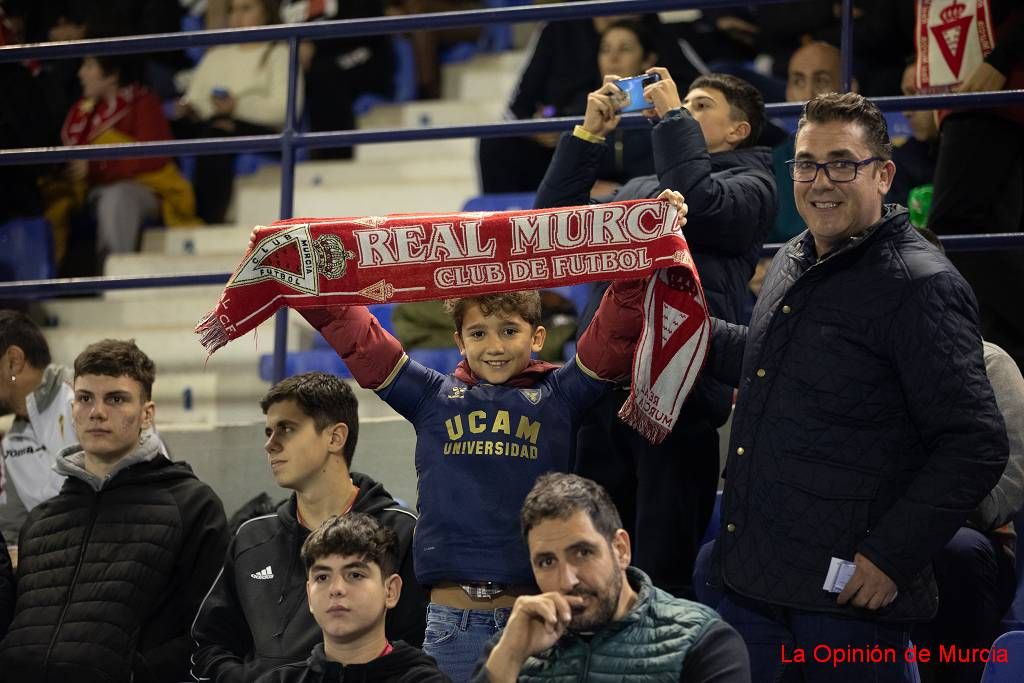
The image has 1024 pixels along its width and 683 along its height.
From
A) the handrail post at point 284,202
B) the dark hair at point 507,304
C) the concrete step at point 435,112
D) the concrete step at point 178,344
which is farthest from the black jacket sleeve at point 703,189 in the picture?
the concrete step at point 435,112

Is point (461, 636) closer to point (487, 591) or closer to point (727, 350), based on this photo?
point (487, 591)

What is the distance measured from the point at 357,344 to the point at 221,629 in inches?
37.4

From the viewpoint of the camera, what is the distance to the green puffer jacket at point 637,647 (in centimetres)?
333

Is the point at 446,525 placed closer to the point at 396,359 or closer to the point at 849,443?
the point at 396,359

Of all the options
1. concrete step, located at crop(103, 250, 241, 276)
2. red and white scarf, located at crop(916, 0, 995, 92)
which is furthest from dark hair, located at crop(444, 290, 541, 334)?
concrete step, located at crop(103, 250, 241, 276)

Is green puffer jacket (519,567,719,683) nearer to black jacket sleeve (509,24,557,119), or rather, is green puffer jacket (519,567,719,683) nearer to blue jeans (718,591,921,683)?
A: blue jeans (718,591,921,683)

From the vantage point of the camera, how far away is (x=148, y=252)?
8.46m

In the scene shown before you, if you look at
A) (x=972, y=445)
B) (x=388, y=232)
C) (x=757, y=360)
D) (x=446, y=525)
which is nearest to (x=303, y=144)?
(x=388, y=232)

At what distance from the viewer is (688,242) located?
14.3 feet

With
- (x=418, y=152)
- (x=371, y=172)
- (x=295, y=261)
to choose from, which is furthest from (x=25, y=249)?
(x=295, y=261)

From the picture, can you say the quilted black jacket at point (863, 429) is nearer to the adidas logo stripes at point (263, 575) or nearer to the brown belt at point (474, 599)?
the brown belt at point (474, 599)

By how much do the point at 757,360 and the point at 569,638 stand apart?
0.83m

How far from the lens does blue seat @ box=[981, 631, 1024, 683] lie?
3.59 m

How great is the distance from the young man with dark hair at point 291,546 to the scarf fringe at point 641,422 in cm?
78
